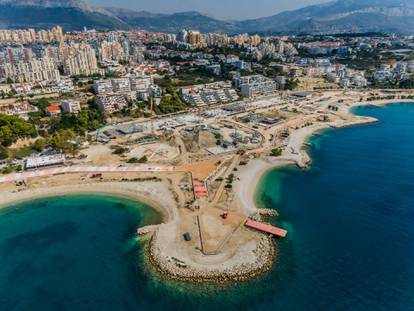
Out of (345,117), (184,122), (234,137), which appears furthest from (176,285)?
(345,117)

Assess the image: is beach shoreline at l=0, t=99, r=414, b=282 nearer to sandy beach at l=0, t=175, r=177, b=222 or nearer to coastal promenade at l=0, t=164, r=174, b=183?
sandy beach at l=0, t=175, r=177, b=222

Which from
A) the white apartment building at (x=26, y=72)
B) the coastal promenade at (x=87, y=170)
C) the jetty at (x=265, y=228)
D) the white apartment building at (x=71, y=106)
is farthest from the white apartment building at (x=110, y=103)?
the jetty at (x=265, y=228)

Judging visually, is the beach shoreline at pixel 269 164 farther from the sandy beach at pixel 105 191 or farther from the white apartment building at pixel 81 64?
the white apartment building at pixel 81 64

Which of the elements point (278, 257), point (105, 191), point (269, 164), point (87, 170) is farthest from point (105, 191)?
point (269, 164)

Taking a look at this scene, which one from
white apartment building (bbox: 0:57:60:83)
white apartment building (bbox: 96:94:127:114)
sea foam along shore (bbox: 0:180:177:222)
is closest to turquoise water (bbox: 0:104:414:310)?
sea foam along shore (bbox: 0:180:177:222)

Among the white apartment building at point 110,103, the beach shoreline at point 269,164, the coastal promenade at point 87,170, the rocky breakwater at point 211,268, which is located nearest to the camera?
the rocky breakwater at point 211,268

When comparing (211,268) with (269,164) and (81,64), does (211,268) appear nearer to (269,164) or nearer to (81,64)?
(269,164)
